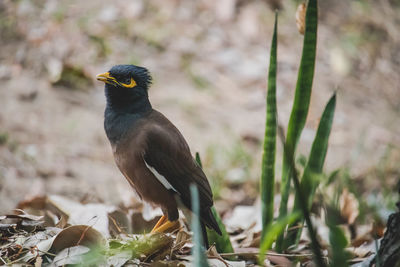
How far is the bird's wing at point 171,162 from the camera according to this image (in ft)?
8.89

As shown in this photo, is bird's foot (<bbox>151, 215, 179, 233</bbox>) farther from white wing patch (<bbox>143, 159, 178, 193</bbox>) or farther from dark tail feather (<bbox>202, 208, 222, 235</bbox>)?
dark tail feather (<bbox>202, 208, 222, 235</bbox>)

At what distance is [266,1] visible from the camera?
7242mm

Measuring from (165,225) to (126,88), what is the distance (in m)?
0.85

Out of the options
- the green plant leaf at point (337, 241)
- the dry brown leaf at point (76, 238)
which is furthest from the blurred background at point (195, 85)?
the green plant leaf at point (337, 241)

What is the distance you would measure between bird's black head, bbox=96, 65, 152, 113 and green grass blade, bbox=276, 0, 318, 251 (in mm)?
955

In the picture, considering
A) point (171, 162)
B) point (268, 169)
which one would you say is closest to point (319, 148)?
point (268, 169)

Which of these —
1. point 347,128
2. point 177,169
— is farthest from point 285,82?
point 177,169

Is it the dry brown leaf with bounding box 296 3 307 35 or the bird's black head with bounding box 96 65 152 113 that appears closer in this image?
the dry brown leaf with bounding box 296 3 307 35

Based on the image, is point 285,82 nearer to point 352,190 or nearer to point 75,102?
point 75,102

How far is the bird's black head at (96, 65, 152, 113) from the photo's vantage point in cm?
298

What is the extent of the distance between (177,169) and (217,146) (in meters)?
2.24

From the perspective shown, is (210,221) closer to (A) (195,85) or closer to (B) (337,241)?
(B) (337,241)

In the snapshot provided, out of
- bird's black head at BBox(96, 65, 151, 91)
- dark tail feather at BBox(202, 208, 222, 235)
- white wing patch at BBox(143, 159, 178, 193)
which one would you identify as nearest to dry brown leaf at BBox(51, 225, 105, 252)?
dark tail feather at BBox(202, 208, 222, 235)

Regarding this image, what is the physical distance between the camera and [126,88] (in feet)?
9.87
